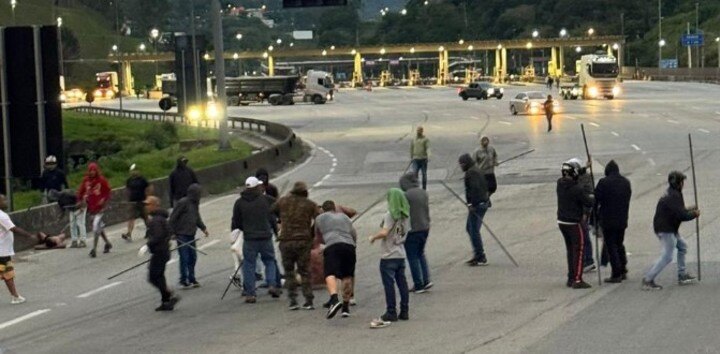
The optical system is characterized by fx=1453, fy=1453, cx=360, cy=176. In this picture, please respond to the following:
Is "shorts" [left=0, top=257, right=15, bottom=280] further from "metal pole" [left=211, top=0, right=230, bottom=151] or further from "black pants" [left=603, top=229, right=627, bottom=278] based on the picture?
"metal pole" [left=211, top=0, right=230, bottom=151]

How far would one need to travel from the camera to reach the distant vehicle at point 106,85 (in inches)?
5876

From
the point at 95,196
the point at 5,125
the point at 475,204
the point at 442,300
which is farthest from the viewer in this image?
the point at 5,125

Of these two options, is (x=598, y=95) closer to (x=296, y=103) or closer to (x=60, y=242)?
(x=296, y=103)

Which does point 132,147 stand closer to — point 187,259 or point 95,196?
point 95,196

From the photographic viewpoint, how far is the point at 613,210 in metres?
18.3

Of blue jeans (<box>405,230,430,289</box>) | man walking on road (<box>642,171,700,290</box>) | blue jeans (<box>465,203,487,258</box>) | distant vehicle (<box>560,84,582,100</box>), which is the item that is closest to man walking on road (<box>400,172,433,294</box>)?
blue jeans (<box>405,230,430,289</box>)

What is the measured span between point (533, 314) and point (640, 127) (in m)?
43.1

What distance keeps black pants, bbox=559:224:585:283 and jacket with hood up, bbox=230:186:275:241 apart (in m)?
3.75

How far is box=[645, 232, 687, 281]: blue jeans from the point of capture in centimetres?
1745

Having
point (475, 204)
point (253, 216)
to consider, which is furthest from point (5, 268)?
point (475, 204)

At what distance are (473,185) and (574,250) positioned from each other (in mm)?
3394

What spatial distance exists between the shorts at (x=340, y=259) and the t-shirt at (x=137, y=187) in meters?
9.87

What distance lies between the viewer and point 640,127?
5831cm

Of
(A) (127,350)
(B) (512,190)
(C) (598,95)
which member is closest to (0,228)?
(A) (127,350)
